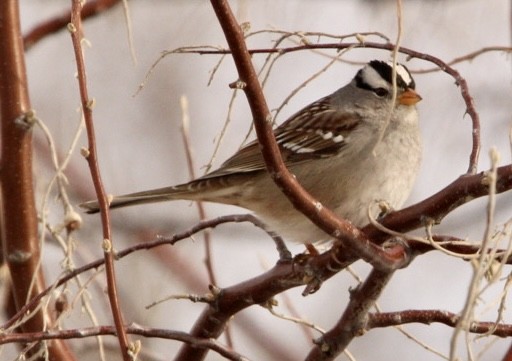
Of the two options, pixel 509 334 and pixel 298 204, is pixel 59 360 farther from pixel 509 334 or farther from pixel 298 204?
pixel 509 334

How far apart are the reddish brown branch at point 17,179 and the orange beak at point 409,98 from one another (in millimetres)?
1487

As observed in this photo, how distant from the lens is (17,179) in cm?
274

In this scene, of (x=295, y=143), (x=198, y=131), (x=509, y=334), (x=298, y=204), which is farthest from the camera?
(x=198, y=131)

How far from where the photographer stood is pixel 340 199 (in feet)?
11.4

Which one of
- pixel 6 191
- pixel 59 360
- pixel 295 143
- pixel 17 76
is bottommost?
pixel 59 360

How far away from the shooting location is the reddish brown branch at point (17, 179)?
267 cm

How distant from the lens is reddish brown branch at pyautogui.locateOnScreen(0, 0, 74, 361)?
2.67 m

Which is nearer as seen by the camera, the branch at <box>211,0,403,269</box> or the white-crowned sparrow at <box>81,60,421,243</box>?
the branch at <box>211,0,403,269</box>

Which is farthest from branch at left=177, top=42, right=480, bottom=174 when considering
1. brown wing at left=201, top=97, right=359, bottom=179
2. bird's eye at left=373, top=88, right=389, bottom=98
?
bird's eye at left=373, top=88, right=389, bottom=98

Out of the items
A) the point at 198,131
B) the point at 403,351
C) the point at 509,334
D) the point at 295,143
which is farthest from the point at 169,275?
the point at 509,334

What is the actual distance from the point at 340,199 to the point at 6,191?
3.87 feet

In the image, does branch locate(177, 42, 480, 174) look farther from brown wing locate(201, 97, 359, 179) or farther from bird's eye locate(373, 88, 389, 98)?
bird's eye locate(373, 88, 389, 98)

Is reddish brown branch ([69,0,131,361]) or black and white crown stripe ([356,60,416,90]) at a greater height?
black and white crown stripe ([356,60,416,90])

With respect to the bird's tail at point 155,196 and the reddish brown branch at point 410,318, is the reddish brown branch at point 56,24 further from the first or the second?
the reddish brown branch at point 410,318
